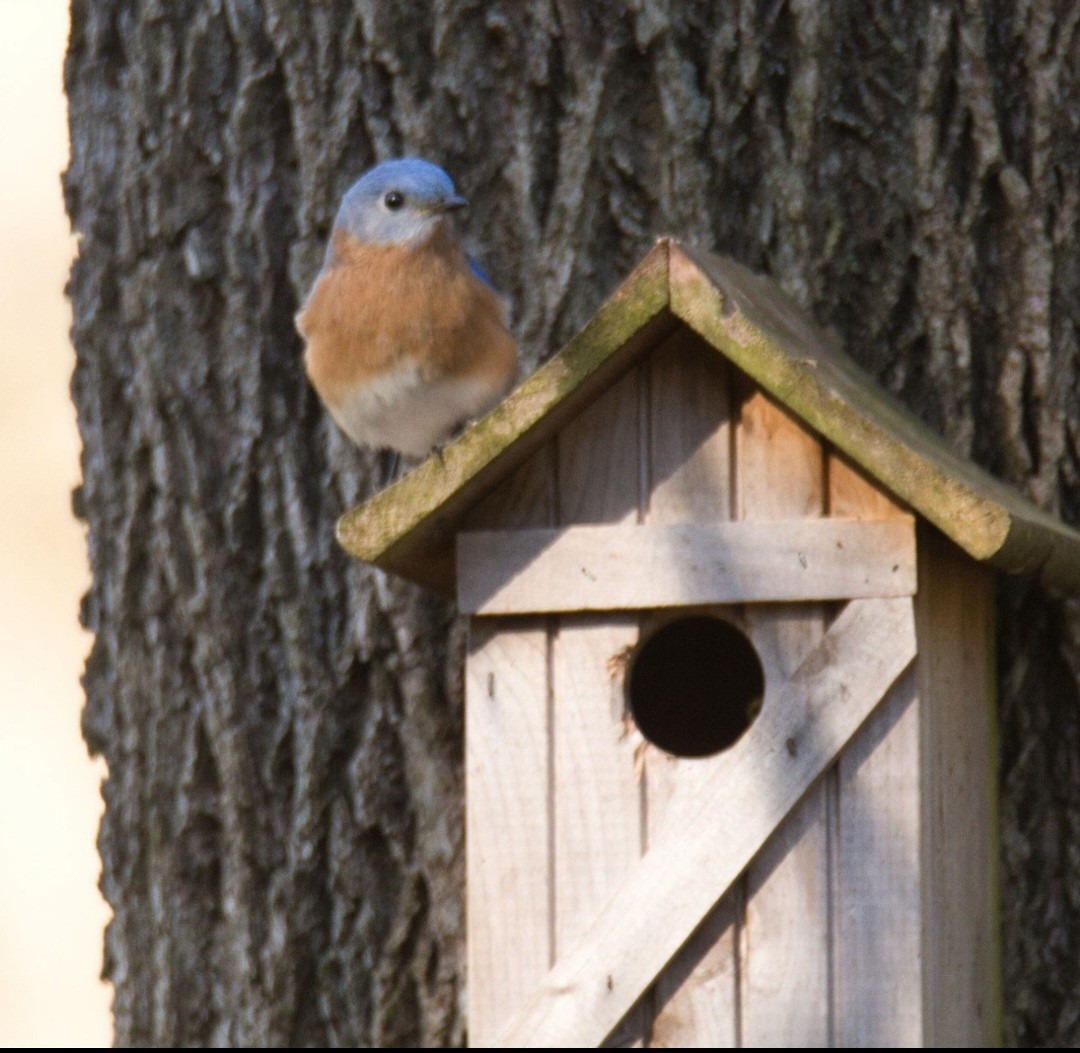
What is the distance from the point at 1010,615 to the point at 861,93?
38.3 inches

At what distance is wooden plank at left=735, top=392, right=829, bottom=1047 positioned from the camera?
2.50 meters

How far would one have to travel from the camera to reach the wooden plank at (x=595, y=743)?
8.43ft

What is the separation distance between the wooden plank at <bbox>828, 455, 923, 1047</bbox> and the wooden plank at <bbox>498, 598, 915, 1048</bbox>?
0.04m

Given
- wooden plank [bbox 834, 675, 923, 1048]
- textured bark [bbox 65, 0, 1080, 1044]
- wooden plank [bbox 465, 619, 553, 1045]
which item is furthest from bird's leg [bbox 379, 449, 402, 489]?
wooden plank [bbox 834, 675, 923, 1048]

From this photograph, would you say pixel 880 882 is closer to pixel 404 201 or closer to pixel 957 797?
pixel 957 797

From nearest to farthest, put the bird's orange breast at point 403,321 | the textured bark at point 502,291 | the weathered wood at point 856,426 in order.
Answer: the weathered wood at point 856,426 < the bird's orange breast at point 403,321 < the textured bark at point 502,291

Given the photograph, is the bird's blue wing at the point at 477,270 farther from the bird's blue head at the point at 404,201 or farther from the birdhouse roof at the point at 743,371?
the birdhouse roof at the point at 743,371

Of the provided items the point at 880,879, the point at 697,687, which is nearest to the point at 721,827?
the point at 880,879

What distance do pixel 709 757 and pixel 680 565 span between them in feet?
0.92

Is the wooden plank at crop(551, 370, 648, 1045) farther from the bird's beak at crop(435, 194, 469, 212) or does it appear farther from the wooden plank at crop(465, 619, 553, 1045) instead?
the bird's beak at crop(435, 194, 469, 212)

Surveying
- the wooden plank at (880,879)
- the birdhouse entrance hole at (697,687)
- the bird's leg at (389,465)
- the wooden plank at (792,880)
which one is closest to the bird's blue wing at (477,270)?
the bird's leg at (389,465)

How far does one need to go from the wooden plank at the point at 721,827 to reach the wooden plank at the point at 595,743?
4cm

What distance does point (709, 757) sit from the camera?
2.61 meters

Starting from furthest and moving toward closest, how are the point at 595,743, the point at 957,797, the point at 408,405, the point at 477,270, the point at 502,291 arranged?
1. the point at 502,291
2. the point at 477,270
3. the point at 408,405
4. the point at 957,797
5. the point at 595,743
